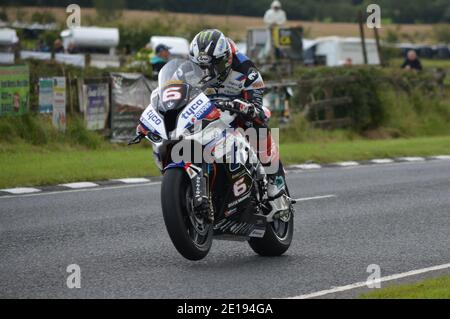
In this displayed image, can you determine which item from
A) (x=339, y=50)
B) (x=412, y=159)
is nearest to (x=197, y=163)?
(x=412, y=159)

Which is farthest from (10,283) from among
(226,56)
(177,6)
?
(177,6)

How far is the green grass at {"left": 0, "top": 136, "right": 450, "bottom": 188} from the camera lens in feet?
54.6

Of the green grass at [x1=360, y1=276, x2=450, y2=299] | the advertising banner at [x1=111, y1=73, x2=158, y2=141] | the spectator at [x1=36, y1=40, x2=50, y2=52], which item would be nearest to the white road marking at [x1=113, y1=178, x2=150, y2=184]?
the advertising banner at [x1=111, y1=73, x2=158, y2=141]

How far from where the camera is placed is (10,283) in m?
7.94

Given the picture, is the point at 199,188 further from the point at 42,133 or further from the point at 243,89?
the point at 42,133

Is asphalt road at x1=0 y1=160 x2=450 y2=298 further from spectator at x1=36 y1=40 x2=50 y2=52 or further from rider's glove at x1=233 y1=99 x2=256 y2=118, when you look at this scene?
spectator at x1=36 y1=40 x2=50 y2=52

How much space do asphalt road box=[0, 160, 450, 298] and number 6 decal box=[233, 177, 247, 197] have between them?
602 mm

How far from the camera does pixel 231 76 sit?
919cm

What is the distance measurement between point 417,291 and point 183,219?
1815 mm

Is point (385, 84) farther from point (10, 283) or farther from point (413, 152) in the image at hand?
point (10, 283)

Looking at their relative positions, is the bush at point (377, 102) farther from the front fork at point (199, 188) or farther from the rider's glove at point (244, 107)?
the front fork at point (199, 188)

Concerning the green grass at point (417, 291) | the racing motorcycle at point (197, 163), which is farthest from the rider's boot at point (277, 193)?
the green grass at point (417, 291)

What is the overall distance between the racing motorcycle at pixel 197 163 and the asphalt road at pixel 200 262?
34 cm

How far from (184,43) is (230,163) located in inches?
1497
